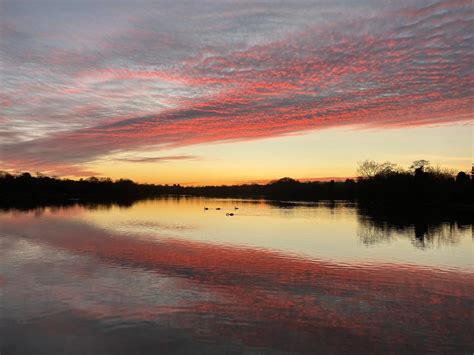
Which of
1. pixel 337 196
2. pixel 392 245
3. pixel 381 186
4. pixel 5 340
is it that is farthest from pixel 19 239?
pixel 337 196

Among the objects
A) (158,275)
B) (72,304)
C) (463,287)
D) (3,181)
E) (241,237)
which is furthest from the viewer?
(3,181)

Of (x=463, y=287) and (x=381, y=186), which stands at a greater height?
(x=381, y=186)

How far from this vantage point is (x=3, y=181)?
→ 161625 millimetres

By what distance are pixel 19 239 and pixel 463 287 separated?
35.2 meters

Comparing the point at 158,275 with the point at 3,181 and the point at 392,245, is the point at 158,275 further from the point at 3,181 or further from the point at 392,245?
the point at 3,181

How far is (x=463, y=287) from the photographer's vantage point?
20.9 meters

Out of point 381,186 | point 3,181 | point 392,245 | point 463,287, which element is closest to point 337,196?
point 381,186

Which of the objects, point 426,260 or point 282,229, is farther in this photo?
point 282,229

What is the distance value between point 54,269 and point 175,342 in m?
13.9

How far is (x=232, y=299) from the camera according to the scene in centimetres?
1812

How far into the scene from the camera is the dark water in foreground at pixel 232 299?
43.7 ft

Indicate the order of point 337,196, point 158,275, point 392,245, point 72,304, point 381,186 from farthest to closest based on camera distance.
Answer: point 337,196 → point 381,186 → point 392,245 → point 158,275 → point 72,304

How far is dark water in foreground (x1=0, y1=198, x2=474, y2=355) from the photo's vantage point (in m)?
13.3

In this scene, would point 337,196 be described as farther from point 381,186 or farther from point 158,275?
point 158,275
